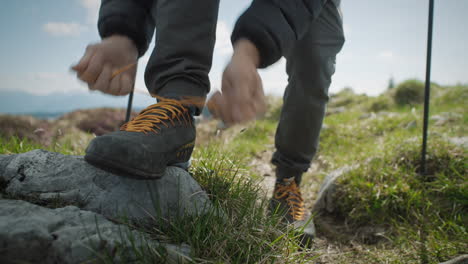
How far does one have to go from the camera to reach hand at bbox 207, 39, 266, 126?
40.2 inches

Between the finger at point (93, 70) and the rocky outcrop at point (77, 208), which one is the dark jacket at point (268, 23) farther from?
the rocky outcrop at point (77, 208)

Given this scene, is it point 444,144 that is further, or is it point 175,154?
point 444,144

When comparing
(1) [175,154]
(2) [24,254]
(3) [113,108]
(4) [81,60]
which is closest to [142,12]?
(4) [81,60]

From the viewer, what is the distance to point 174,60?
4.69ft

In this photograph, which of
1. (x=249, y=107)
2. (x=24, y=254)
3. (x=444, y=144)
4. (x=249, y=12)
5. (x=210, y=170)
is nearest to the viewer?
(x=24, y=254)

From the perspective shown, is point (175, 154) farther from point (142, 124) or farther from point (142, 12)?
point (142, 12)

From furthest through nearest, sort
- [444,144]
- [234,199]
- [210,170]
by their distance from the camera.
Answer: [444,144]
[210,170]
[234,199]

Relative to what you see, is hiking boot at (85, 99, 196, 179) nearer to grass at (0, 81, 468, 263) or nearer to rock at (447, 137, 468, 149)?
grass at (0, 81, 468, 263)

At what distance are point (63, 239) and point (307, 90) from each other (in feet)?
5.61

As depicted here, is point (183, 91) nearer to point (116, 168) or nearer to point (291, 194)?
point (116, 168)

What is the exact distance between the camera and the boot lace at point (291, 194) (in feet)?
7.32

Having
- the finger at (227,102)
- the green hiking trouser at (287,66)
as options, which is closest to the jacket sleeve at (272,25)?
the green hiking trouser at (287,66)

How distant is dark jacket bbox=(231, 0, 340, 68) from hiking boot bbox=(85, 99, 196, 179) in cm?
48

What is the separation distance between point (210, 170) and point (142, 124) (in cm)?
67
